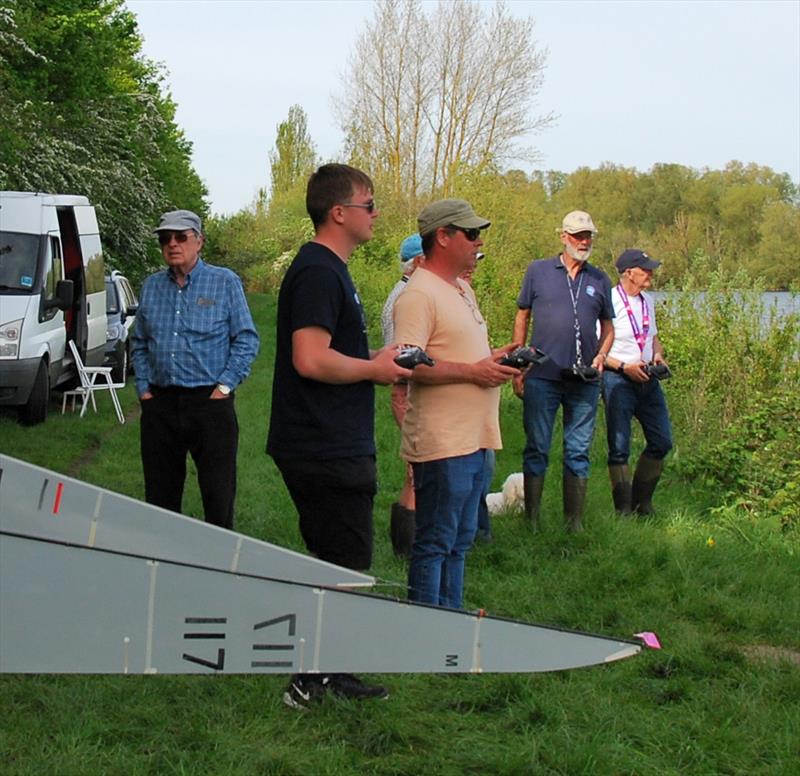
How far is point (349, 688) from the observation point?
17.1ft

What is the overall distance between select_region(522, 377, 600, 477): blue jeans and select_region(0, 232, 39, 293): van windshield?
9202mm

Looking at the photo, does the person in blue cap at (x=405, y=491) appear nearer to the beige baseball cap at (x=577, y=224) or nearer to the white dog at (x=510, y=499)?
the beige baseball cap at (x=577, y=224)

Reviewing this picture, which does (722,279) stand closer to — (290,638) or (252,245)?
(290,638)

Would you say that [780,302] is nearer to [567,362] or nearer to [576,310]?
[576,310]

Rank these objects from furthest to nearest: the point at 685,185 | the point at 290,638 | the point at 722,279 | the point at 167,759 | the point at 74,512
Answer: the point at 685,185 → the point at 722,279 → the point at 74,512 → the point at 167,759 → the point at 290,638

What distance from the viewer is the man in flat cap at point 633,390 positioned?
948 centimetres

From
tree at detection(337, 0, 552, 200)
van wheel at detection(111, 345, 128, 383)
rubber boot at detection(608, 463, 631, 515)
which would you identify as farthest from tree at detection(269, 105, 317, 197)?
rubber boot at detection(608, 463, 631, 515)

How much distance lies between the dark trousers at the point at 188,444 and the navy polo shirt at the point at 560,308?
257 centimetres

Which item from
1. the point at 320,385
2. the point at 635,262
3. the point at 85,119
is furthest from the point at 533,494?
the point at 85,119

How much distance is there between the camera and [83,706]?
508cm

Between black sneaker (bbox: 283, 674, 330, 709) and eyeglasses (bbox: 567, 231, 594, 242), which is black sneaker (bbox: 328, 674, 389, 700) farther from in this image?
eyeglasses (bbox: 567, 231, 594, 242)

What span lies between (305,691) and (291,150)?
97.7 metres

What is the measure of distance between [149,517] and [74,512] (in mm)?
278

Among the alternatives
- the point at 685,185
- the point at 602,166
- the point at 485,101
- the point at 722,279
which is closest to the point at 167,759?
the point at 722,279
